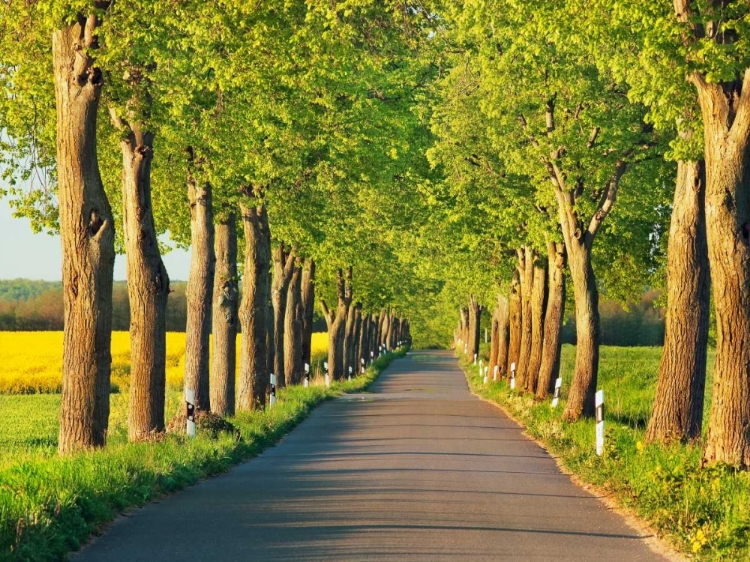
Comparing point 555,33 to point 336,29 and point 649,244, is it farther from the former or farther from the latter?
point 649,244

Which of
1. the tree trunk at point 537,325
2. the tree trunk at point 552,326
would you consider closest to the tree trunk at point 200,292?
the tree trunk at point 552,326

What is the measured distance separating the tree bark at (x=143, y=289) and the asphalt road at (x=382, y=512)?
190cm

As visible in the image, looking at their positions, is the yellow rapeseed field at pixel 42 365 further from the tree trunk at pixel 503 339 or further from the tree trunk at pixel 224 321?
the tree trunk at pixel 224 321

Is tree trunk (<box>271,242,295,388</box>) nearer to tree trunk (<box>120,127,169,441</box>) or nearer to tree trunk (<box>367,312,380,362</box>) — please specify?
tree trunk (<box>120,127,169,441</box>)

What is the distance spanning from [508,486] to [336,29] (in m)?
6.18

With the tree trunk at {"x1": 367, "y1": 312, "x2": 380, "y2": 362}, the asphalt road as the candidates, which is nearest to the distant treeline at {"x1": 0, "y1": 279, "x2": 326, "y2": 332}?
the tree trunk at {"x1": 367, "y1": 312, "x2": 380, "y2": 362}

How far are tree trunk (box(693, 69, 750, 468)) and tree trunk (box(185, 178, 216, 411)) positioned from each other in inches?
471

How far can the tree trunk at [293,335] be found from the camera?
1784 inches

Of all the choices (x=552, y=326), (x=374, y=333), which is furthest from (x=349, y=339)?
(x=374, y=333)

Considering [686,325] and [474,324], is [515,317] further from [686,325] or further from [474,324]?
[474,324]

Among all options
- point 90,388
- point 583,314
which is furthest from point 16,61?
point 583,314

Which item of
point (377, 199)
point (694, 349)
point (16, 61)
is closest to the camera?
point (16, 61)

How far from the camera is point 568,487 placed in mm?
16531

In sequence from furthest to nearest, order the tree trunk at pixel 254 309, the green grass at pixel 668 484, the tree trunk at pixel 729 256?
1. the tree trunk at pixel 254 309
2. the tree trunk at pixel 729 256
3. the green grass at pixel 668 484
